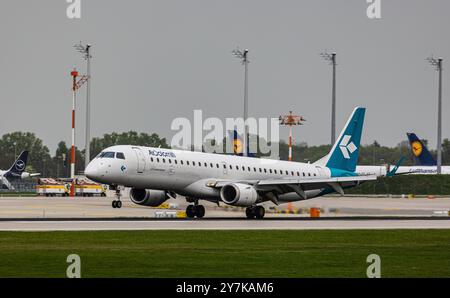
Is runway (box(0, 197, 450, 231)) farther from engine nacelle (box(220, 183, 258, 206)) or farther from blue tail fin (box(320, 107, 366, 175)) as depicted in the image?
blue tail fin (box(320, 107, 366, 175))

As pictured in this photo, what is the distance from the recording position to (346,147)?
72.2 m

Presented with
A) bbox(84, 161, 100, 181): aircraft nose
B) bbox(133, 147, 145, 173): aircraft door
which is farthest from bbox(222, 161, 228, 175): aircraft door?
bbox(84, 161, 100, 181): aircraft nose

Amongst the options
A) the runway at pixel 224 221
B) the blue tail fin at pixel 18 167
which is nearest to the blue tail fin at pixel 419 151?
the blue tail fin at pixel 18 167

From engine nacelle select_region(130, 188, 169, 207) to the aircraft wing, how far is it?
3.45 m

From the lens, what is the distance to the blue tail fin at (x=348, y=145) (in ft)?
235

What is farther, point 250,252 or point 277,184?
point 277,184

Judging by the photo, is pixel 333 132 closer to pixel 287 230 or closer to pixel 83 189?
pixel 83 189

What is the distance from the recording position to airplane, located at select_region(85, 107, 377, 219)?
58.4m

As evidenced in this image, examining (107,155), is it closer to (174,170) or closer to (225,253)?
(174,170)

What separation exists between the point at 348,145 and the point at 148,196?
17.2 metres

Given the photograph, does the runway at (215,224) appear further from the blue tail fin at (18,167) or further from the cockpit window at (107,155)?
the blue tail fin at (18,167)

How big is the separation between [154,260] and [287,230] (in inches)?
680
